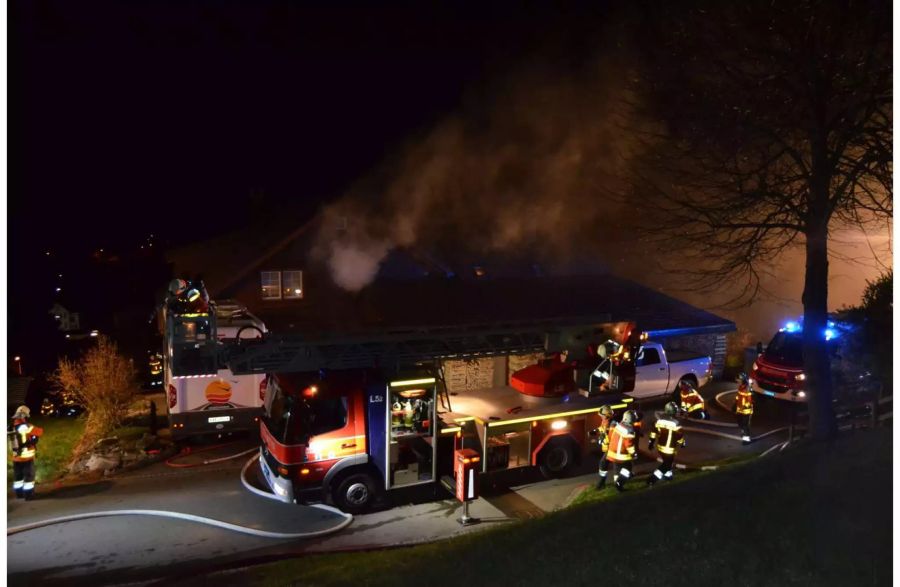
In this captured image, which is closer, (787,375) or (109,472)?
(109,472)

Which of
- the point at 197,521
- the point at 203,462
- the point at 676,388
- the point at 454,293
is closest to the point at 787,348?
the point at 676,388

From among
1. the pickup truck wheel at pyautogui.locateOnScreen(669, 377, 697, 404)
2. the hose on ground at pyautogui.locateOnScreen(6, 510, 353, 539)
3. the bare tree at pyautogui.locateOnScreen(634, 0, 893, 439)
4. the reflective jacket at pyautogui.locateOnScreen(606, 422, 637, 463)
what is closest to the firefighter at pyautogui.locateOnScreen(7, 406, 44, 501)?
the hose on ground at pyautogui.locateOnScreen(6, 510, 353, 539)

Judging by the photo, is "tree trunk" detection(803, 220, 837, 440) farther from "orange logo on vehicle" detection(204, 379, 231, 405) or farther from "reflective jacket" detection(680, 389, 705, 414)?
"orange logo on vehicle" detection(204, 379, 231, 405)

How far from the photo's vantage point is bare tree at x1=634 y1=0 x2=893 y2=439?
7586mm

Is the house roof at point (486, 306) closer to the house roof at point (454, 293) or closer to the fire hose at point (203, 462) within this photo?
the house roof at point (454, 293)

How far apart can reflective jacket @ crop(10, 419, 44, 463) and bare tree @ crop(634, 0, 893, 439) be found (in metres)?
9.17

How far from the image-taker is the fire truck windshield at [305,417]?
8805 mm

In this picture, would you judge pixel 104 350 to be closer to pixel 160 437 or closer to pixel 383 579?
pixel 160 437

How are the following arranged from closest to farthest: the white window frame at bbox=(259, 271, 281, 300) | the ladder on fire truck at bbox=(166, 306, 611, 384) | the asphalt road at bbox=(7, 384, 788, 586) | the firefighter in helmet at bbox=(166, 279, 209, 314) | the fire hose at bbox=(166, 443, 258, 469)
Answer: the asphalt road at bbox=(7, 384, 788, 586), the ladder on fire truck at bbox=(166, 306, 611, 384), the firefighter in helmet at bbox=(166, 279, 209, 314), the fire hose at bbox=(166, 443, 258, 469), the white window frame at bbox=(259, 271, 281, 300)

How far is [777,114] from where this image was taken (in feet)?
26.7

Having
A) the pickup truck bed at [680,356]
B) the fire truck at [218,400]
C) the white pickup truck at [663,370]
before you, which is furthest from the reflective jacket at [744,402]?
the fire truck at [218,400]

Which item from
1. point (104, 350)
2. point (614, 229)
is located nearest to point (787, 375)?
point (614, 229)

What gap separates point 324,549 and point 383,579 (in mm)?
2096

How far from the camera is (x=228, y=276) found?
1859cm
